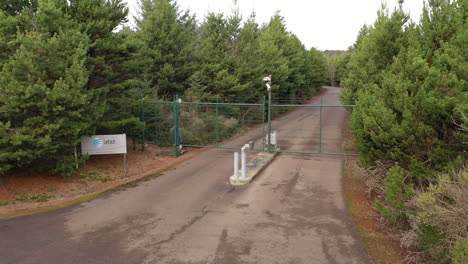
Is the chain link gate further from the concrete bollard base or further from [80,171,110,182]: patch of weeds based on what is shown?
[80,171,110,182]: patch of weeds

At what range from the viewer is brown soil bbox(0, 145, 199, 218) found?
28.5 ft

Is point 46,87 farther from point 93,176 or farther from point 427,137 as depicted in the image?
point 427,137

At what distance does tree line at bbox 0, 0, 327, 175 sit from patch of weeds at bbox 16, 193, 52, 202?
91 cm

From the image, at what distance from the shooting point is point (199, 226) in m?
7.24

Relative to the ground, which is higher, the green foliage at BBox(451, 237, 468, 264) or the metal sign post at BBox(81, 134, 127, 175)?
the metal sign post at BBox(81, 134, 127, 175)

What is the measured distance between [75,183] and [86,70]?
373cm

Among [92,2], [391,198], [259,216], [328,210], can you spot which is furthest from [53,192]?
[391,198]

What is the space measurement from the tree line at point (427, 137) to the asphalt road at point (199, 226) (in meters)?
1.22

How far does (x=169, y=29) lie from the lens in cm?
1962

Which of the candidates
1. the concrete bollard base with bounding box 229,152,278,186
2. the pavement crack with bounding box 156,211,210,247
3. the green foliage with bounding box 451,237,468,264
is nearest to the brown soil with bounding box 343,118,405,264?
the green foliage with bounding box 451,237,468,264

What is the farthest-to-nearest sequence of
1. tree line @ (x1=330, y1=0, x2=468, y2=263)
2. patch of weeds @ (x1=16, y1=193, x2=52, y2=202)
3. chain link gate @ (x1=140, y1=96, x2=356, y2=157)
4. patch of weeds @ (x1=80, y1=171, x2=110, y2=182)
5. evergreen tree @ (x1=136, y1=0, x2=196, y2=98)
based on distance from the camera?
1. evergreen tree @ (x1=136, y1=0, x2=196, y2=98)
2. chain link gate @ (x1=140, y1=96, x2=356, y2=157)
3. patch of weeds @ (x1=80, y1=171, x2=110, y2=182)
4. patch of weeds @ (x1=16, y1=193, x2=52, y2=202)
5. tree line @ (x1=330, y1=0, x2=468, y2=263)

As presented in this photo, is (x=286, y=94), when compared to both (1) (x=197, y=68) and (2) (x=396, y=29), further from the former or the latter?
(2) (x=396, y=29)

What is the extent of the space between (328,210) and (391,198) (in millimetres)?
2301

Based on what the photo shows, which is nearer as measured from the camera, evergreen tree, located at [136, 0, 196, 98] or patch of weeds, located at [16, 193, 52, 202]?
patch of weeds, located at [16, 193, 52, 202]
